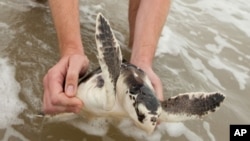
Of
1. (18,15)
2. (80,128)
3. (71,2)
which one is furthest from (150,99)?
(18,15)

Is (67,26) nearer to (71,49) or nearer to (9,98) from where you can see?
(71,49)

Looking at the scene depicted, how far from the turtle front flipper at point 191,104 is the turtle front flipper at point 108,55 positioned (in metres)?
0.20

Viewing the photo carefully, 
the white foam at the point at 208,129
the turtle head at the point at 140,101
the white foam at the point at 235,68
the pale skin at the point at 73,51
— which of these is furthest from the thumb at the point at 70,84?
the white foam at the point at 235,68

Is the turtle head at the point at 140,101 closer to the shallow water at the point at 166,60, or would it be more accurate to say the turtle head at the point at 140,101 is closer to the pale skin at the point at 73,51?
the pale skin at the point at 73,51

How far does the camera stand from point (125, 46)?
2.17 metres

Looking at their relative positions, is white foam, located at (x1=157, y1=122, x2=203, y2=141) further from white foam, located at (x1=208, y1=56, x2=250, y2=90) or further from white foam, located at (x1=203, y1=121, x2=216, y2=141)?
white foam, located at (x1=208, y1=56, x2=250, y2=90)

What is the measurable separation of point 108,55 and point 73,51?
253 millimetres

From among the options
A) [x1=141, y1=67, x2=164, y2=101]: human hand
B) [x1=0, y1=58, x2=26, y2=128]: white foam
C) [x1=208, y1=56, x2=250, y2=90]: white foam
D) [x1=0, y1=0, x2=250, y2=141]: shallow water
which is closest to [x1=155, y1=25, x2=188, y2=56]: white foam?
[x1=0, y1=0, x2=250, y2=141]: shallow water

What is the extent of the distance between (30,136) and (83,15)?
1073 millimetres

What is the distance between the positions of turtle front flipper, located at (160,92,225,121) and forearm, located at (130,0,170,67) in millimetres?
286

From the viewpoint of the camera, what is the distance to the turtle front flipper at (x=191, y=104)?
1348mm

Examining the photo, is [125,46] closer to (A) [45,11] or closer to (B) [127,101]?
(A) [45,11]

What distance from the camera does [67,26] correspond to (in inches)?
61.4

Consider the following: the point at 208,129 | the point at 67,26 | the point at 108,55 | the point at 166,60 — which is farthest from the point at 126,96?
the point at 166,60
